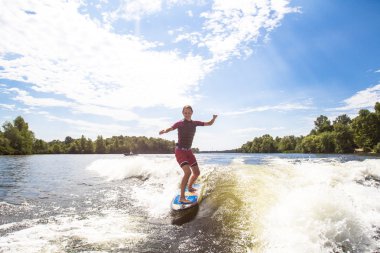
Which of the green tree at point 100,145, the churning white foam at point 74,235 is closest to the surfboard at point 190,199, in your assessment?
the churning white foam at point 74,235

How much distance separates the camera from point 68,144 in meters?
166

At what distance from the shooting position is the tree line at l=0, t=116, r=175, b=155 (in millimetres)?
88938

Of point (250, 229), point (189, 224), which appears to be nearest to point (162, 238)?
point (189, 224)

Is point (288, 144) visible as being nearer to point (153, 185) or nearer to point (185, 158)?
point (153, 185)

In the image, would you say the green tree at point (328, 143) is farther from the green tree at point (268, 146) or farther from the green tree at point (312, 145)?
Result: the green tree at point (268, 146)

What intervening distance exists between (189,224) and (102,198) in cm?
465

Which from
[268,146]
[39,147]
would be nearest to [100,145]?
[39,147]

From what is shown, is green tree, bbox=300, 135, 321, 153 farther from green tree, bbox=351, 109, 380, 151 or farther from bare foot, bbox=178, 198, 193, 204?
bare foot, bbox=178, 198, 193, 204

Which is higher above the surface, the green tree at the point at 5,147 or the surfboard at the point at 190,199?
the green tree at the point at 5,147

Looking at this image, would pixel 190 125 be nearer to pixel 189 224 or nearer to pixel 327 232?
pixel 189 224

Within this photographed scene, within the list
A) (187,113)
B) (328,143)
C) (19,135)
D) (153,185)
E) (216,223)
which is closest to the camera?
(216,223)

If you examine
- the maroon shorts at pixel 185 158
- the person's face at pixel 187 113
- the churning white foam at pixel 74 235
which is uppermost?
the person's face at pixel 187 113

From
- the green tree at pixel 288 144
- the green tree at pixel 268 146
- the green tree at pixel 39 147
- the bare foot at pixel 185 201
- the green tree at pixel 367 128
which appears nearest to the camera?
the bare foot at pixel 185 201

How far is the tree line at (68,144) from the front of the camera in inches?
3501
